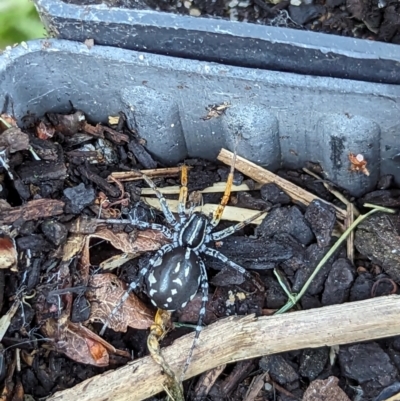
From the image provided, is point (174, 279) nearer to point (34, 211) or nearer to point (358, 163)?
point (34, 211)

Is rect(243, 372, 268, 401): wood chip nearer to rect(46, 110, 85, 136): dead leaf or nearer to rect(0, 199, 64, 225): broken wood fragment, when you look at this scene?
rect(0, 199, 64, 225): broken wood fragment

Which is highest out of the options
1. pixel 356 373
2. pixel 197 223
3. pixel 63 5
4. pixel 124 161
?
pixel 63 5

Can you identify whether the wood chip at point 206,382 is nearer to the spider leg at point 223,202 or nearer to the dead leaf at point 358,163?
the spider leg at point 223,202

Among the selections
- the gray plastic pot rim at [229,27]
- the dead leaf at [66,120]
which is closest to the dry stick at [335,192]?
the gray plastic pot rim at [229,27]

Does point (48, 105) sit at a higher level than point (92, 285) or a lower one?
higher

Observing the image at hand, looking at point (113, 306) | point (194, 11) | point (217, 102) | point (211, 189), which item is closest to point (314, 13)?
point (194, 11)

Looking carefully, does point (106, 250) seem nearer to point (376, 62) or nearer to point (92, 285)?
point (92, 285)

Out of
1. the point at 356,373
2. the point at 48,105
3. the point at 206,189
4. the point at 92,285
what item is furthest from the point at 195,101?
the point at 356,373

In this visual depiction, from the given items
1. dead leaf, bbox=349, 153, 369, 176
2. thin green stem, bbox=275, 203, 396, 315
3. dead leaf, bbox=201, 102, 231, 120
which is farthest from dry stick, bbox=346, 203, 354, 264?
dead leaf, bbox=201, 102, 231, 120
